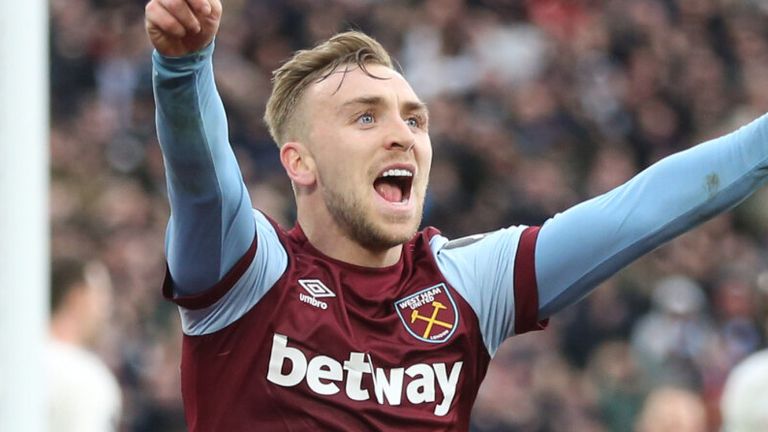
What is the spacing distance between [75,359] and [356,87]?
6.65 ft

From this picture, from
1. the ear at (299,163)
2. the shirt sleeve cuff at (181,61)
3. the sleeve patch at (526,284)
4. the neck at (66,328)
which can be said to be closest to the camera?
the shirt sleeve cuff at (181,61)

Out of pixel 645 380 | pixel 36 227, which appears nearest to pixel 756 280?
pixel 645 380

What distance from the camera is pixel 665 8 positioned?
13.2 m

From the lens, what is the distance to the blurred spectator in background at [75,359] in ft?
17.9

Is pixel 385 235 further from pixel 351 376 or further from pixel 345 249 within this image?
pixel 351 376

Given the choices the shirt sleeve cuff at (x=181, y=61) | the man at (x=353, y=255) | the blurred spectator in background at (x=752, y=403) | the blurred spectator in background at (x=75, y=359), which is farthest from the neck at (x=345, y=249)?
the blurred spectator in background at (x=752, y=403)

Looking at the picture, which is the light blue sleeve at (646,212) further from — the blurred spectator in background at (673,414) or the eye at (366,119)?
the blurred spectator in background at (673,414)

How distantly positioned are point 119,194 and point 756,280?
4.46m

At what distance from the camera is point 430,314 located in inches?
157

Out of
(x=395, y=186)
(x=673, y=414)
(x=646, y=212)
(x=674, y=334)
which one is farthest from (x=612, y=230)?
(x=674, y=334)

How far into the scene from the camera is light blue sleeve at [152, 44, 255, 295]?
352 cm

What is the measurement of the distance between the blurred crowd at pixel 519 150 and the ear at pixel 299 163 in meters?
5.40

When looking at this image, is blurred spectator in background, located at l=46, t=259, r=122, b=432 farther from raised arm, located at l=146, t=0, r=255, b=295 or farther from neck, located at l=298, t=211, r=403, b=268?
raised arm, located at l=146, t=0, r=255, b=295

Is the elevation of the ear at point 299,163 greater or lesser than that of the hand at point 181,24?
lesser
